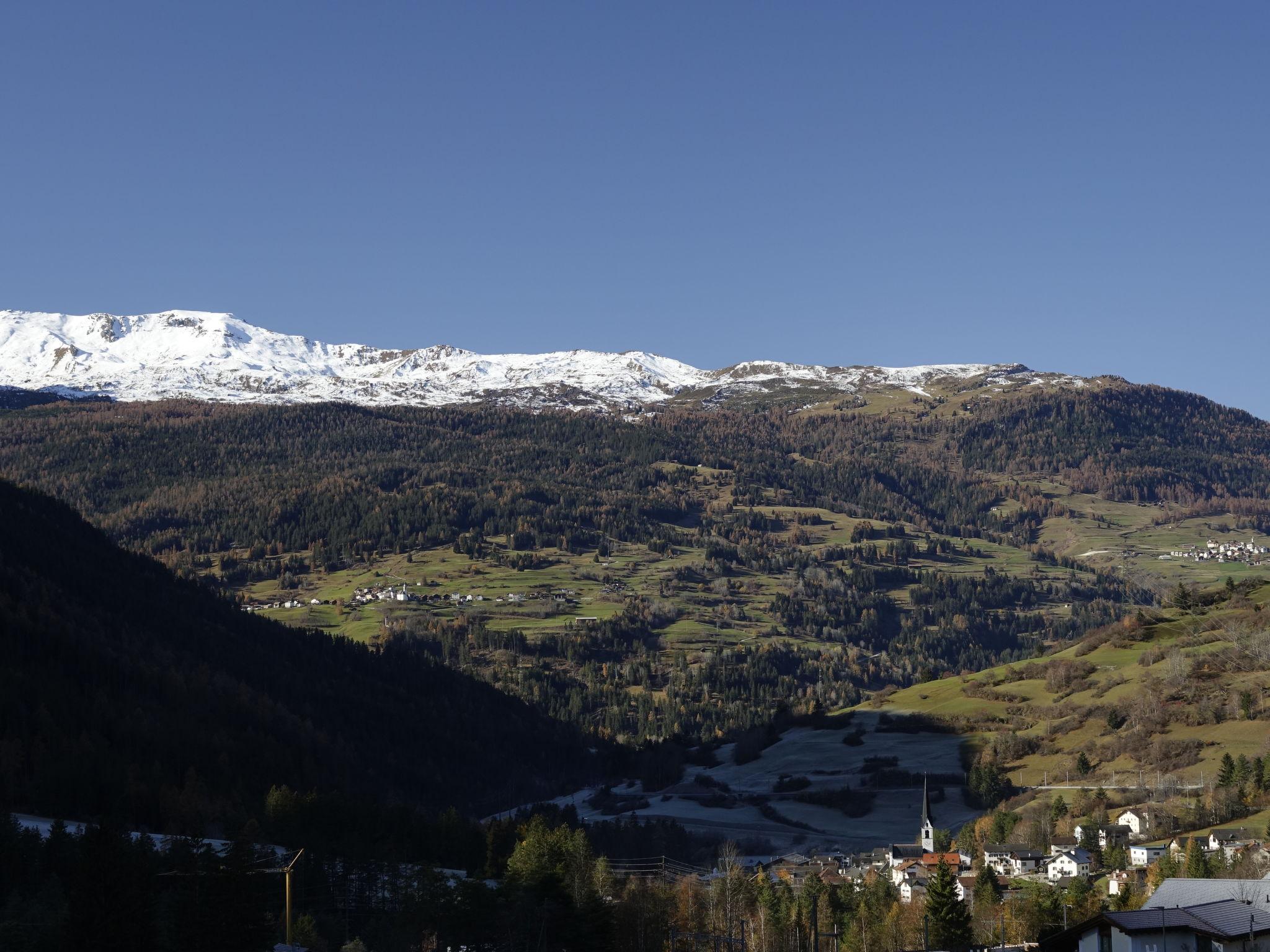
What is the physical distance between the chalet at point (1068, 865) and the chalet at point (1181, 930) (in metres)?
66.0

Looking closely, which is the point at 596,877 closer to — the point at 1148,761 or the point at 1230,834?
the point at 1230,834

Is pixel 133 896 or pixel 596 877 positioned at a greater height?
pixel 133 896

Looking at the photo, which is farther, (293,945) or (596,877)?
(596,877)

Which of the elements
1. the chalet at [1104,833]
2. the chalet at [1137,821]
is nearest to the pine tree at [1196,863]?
the chalet at [1104,833]

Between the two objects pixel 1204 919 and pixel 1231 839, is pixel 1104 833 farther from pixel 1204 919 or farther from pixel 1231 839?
pixel 1204 919

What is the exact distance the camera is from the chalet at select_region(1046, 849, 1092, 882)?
138m

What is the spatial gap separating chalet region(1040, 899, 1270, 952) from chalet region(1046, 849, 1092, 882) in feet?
216

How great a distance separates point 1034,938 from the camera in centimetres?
10312

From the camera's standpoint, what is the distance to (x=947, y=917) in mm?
96000

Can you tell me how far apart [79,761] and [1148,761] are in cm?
12434

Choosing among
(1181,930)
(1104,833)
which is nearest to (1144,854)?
(1104,833)

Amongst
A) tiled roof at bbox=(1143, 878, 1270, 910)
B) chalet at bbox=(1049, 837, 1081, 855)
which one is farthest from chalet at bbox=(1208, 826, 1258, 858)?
tiled roof at bbox=(1143, 878, 1270, 910)

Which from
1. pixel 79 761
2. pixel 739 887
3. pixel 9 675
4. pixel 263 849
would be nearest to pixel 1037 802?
pixel 739 887

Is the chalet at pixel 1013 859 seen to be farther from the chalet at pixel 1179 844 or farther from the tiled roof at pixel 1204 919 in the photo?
the tiled roof at pixel 1204 919
